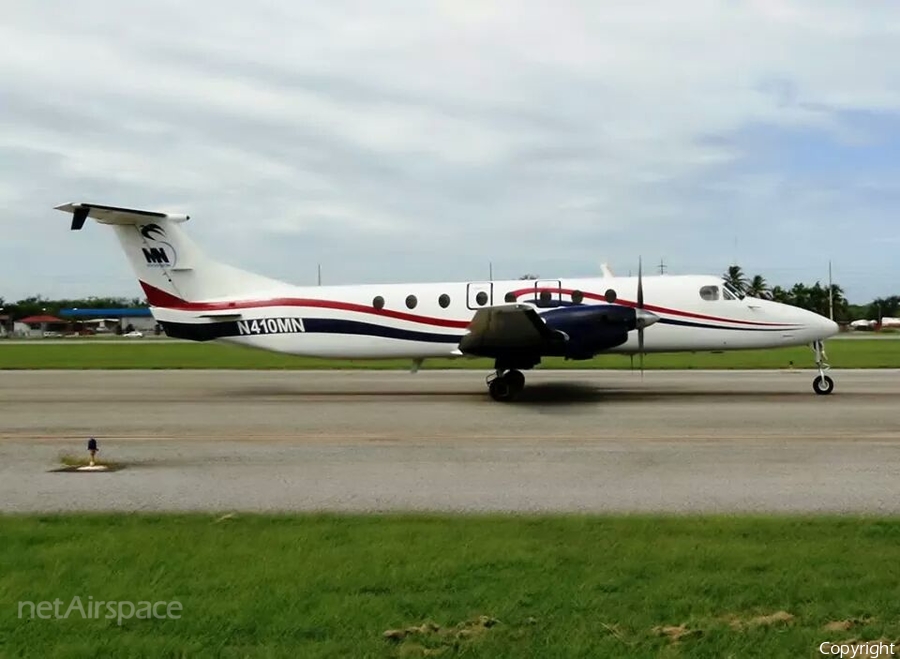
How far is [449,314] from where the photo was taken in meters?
20.0

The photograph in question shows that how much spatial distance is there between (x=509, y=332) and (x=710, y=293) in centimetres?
538

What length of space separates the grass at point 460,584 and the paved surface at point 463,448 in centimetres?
126

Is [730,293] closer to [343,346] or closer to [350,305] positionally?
[350,305]

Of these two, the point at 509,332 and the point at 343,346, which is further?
the point at 343,346

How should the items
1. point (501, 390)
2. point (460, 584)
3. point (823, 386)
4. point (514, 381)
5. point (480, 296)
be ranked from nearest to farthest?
point (460, 584)
point (501, 390)
point (514, 381)
point (823, 386)
point (480, 296)

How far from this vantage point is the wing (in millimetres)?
17031

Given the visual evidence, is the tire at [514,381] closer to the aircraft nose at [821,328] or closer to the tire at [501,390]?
the tire at [501,390]

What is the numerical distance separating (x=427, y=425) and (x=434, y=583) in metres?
9.08

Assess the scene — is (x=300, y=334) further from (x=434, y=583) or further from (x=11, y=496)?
(x=434, y=583)

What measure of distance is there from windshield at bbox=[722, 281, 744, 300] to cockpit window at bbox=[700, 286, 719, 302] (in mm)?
168

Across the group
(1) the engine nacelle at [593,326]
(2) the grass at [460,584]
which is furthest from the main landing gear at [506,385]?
(2) the grass at [460,584]

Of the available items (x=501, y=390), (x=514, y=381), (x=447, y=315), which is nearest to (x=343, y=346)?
(x=447, y=315)

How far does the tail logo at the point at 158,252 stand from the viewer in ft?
68.3

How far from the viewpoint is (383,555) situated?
19.2ft
